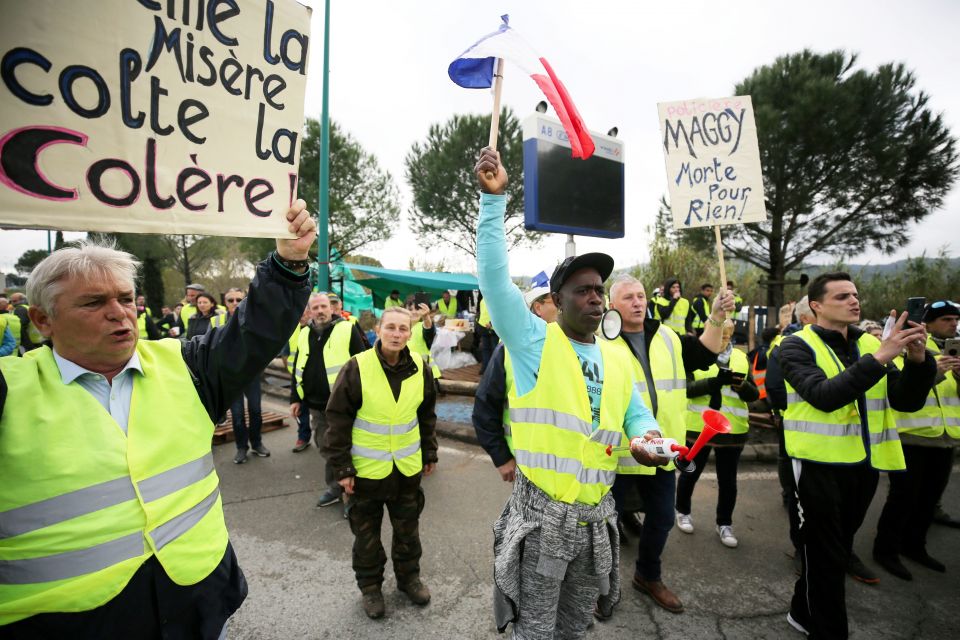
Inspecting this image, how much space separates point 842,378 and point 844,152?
1794 cm

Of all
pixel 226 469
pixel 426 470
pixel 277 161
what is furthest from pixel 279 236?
pixel 226 469

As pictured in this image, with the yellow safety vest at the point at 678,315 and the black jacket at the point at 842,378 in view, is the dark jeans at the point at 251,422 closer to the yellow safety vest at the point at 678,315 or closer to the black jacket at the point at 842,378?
the black jacket at the point at 842,378

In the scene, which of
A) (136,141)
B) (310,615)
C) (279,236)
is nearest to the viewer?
(136,141)

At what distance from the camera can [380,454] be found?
9.70ft

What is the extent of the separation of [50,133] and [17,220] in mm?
284

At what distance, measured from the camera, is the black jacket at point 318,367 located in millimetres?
4703

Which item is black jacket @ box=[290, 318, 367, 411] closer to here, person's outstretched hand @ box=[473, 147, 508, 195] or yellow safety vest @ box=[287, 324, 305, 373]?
yellow safety vest @ box=[287, 324, 305, 373]

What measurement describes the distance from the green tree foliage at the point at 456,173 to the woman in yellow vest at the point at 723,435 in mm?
20820

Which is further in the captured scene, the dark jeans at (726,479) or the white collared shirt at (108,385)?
the dark jeans at (726,479)

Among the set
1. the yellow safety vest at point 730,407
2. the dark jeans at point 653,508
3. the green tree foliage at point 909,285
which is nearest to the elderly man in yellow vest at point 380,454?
the dark jeans at point 653,508

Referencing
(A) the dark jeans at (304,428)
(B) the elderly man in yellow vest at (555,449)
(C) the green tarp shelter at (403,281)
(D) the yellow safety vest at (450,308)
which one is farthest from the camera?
(D) the yellow safety vest at (450,308)

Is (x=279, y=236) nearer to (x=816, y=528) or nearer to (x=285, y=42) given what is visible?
(x=285, y=42)

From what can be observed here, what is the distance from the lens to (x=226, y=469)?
5.23 metres

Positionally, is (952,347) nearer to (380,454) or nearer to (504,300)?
(504,300)
